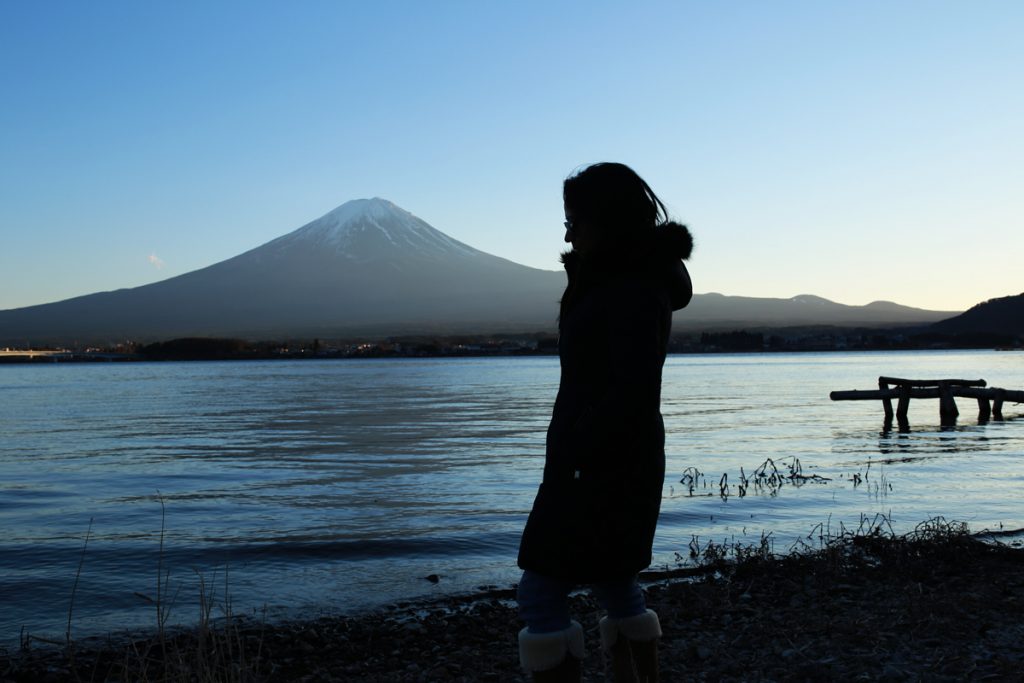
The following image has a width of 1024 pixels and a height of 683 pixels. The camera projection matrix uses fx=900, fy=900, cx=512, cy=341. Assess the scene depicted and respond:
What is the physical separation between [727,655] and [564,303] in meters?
3.13

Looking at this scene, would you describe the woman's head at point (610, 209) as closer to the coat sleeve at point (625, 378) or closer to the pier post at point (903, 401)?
the coat sleeve at point (625, 378)

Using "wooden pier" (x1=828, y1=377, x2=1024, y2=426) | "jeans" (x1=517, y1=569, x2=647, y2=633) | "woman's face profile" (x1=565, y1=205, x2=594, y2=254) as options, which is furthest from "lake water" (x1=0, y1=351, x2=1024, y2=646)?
"woman's face profile" (x1=565, y1=205, x2=594, y2=254)

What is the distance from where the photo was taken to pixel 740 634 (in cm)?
568

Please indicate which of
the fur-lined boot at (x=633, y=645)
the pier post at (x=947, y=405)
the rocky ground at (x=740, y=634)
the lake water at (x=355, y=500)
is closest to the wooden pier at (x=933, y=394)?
the pier post at (x=947, y=405)

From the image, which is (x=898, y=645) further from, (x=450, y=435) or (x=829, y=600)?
(x=450, y=435)

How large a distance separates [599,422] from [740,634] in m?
3.52

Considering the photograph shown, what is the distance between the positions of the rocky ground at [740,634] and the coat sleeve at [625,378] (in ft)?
8.13

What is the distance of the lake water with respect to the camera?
25.8 feet

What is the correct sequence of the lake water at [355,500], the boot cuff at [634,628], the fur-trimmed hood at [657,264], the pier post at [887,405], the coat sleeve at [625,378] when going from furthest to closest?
the pier post at [887,405], the lake water at [355,500], the boot cuff at [634,628], the fur-trimmed hood at [657,264], the coat sleeve at [625,378]

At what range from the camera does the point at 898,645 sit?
5246 millimetres

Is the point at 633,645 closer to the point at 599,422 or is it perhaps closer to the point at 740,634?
the point at 599,422

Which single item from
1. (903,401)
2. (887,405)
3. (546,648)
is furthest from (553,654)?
(887,405)

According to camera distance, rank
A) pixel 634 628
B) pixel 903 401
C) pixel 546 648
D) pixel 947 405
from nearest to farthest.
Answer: pixel 546 648, pixel 634 628, pixel 947 405, pixel 903 401

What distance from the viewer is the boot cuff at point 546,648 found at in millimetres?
2920
